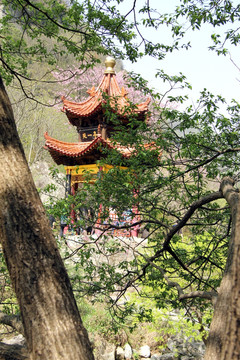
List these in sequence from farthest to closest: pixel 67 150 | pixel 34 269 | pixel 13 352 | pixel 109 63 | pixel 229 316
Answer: pixel 109 63 < pixel 67 150 < pixel 13 352 < pixel 34 269 < pixel 229 316

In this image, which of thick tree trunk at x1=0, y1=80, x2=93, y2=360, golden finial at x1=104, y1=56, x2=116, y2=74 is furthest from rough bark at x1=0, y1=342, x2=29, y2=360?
golden finial at x1=104, y1=56, x2=116, y2=74

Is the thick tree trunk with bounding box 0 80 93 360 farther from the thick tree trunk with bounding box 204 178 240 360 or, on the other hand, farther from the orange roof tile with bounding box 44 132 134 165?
the orange roof tile with bounding box 44 132 134 165

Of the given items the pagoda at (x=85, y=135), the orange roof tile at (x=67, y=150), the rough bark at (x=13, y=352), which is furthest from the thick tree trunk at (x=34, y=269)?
the orange roof tile at (x=67, y=150)

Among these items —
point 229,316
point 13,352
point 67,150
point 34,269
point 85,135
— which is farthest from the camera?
point 85,135

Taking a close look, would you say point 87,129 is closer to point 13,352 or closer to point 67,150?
point 67,150

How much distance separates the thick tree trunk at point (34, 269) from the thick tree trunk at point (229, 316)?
1.43ft

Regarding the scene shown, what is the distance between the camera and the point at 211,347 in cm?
100

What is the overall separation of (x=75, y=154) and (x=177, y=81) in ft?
21.0

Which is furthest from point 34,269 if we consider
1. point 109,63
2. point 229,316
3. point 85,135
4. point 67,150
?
point 109,63

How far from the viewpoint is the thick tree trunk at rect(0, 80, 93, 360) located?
3.63 feet

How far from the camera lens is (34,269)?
1.18 metres

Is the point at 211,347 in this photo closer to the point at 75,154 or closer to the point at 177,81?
the point at 177,81

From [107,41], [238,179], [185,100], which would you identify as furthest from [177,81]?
[238,179]

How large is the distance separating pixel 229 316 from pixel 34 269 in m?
0.66
